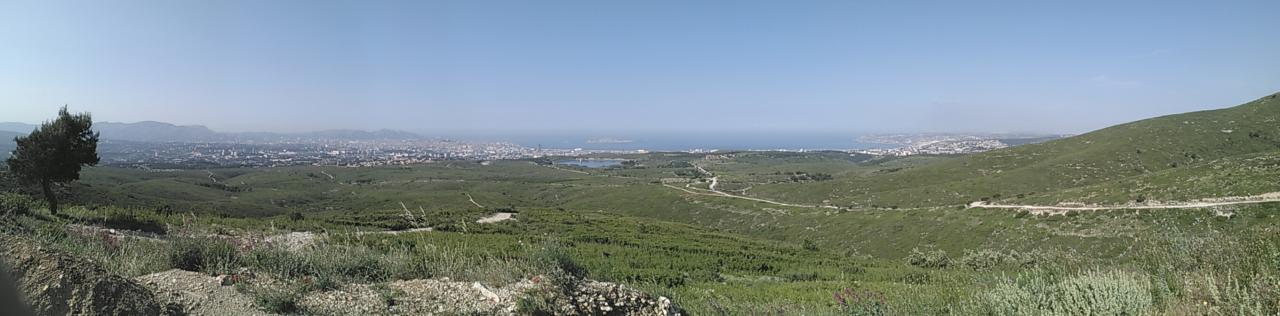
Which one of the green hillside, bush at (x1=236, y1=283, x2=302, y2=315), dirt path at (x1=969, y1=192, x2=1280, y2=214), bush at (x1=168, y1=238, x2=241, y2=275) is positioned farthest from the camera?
the green hillside

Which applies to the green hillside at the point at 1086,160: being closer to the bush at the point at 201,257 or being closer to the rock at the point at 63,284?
the bush at the point at 201,257

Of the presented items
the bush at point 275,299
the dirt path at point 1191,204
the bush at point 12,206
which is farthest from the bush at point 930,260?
the bush at point 12,206

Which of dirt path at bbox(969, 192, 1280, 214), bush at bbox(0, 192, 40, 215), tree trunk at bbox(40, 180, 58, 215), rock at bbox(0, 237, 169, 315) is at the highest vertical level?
rock at bbox(0, 237, 169, 315)

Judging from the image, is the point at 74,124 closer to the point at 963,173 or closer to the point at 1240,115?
the point at 963,173

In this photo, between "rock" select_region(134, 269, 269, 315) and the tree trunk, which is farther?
the tree trunk

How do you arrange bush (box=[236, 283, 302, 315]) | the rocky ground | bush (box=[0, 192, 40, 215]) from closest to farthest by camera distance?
the rocky ground, bush (box=[236, 283, 302, 315]), bush (box=[0, 192, 40, 215])

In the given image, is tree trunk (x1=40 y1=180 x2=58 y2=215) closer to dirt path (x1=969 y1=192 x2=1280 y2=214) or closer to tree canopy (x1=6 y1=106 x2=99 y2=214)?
tree canopy (x1=6 y1=106 x2=99 y2=214)

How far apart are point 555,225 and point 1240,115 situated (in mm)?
101212

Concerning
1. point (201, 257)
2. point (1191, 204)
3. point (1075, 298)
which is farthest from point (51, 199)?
point (1191, 204)

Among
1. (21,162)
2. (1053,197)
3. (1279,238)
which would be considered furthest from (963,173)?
(21,162)

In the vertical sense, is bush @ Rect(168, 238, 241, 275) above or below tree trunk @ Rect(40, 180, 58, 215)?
above

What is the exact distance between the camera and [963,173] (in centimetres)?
7781

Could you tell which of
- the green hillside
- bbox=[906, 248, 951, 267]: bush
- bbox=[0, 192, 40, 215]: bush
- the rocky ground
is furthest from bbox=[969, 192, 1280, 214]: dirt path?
bbox=[0, 192, 40, 215]: bush

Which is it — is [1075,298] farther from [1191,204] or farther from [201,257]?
[1191,204]
